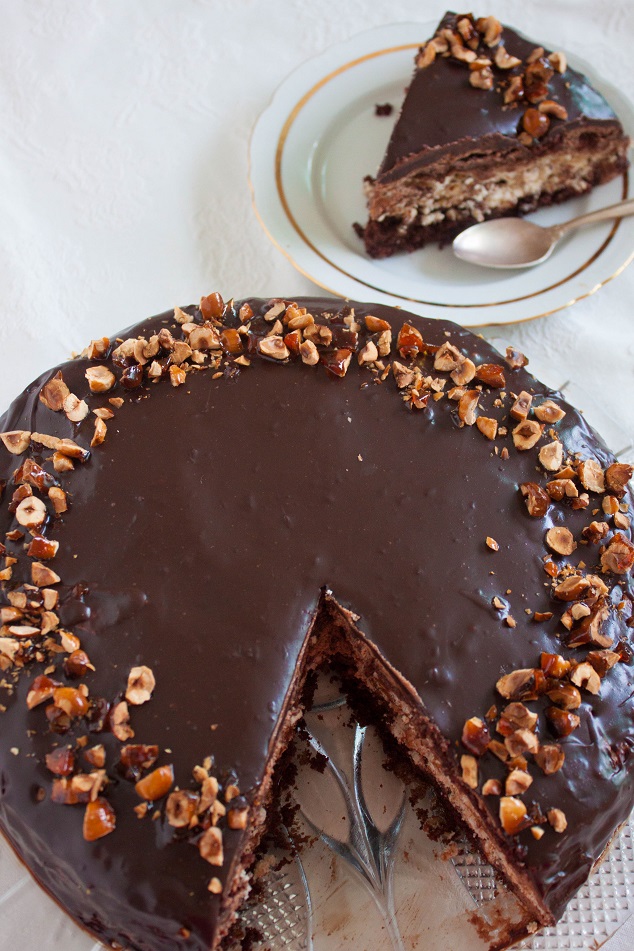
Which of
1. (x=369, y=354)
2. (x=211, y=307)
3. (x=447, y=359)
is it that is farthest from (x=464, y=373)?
(x=211, y=307)

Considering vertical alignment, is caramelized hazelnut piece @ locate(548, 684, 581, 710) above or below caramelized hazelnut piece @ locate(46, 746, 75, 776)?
above

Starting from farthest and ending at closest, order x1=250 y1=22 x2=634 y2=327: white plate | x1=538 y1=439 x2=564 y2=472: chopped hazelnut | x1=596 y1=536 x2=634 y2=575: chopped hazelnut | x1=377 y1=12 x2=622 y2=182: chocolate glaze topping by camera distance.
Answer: x1=377 y1=12 x2=622 y2=182: chocolate glaze topping < x1=250 y1=22 x2=634 y2=327: white plate < x1=538 y1=439 x2=564 y2=472: chopped hazelnut < x1=596 y1=536 x2=634 y2=575: chopped hazelnut

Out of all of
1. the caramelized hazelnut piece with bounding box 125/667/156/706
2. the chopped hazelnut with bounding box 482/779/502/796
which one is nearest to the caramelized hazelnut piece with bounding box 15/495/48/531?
the caramelized hazelnut piece with bounding box 125/667/156/706

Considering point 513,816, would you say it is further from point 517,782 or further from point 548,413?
point 548,413

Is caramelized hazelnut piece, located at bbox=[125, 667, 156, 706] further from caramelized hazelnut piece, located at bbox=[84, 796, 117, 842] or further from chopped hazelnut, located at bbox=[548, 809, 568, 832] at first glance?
chopped hazelnut, located at bbox=[548, 809, 568, 832]

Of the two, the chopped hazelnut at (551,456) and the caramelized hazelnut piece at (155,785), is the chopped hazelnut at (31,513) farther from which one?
the chopped hazelnut at (551,456)

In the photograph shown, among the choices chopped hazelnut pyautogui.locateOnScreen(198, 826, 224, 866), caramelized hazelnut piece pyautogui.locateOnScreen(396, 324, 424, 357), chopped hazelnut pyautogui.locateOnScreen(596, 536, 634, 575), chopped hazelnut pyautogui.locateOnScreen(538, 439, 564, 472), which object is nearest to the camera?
chopped hazelnut pyautogui.locateOnScreen(198, 826, 224, 866)

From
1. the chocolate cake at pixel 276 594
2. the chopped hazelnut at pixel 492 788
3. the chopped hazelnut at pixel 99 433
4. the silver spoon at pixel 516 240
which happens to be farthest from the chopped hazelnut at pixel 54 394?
the silver spoon at pixel 516 240
